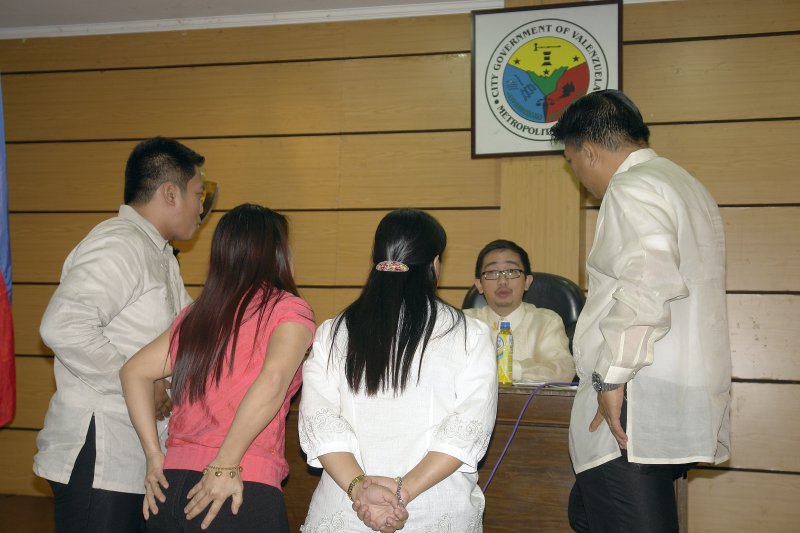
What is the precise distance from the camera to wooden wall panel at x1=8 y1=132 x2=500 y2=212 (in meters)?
4.21

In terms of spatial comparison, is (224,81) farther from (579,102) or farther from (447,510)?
(447,510)

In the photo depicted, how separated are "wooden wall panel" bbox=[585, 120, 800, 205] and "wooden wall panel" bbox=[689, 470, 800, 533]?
145 centimetres

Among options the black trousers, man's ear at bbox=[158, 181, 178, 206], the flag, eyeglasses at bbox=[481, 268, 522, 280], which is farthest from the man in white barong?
the flag

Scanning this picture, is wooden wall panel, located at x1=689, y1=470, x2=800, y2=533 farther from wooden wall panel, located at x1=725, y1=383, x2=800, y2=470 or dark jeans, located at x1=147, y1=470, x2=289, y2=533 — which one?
dark jeans, located at x1=147, y1=470, x2=289, y2=533

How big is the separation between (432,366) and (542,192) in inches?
102

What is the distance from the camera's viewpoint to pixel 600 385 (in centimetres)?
166

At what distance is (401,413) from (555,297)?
6.51ft

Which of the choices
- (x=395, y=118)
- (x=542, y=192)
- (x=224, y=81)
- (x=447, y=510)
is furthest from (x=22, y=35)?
(x=447, y=510)

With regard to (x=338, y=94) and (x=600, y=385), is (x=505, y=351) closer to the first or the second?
(x=600, y=385)

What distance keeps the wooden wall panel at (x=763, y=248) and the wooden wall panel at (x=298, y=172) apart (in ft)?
4.29

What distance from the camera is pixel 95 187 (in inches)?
183

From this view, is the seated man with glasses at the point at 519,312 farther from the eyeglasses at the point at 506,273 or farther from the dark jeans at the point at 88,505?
the dark jeans at the point at 88,505

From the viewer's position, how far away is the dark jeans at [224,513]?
1.53 metres

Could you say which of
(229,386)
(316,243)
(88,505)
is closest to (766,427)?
(316,243)
